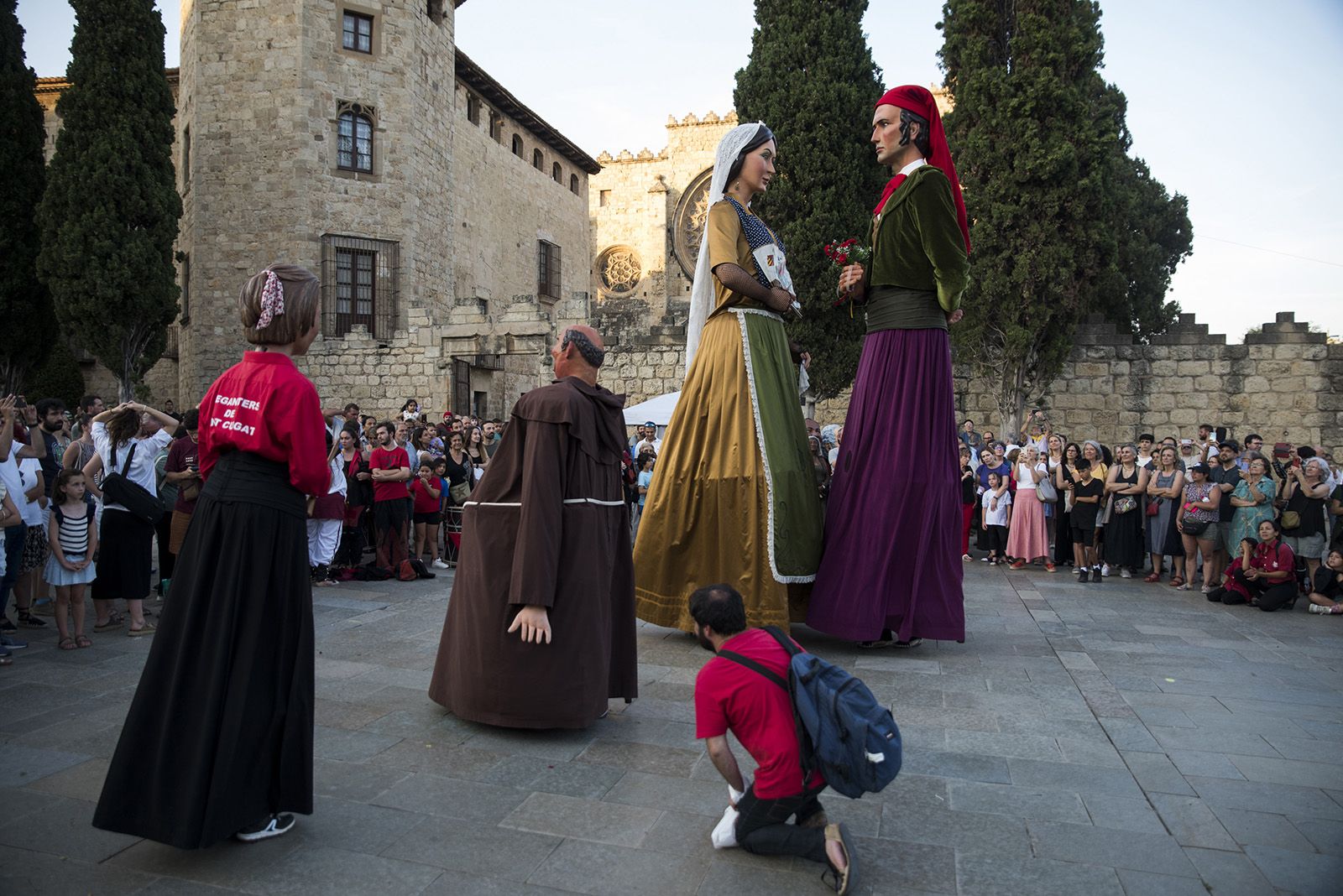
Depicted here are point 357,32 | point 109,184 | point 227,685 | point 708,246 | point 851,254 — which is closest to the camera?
point 227,685

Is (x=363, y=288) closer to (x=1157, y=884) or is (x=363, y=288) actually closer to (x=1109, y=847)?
(x=1109, y=847)

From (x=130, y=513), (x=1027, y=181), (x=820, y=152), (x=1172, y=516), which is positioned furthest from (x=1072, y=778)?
(x=820, y=152)

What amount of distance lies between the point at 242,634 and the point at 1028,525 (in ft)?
31.0

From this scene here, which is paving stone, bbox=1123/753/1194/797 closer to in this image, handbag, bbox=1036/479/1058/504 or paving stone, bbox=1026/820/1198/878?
paving stone, bbox=1026/820/1198/878

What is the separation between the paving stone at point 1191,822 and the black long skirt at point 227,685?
2.73 meters

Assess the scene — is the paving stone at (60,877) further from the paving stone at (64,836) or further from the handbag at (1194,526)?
the handbag at (1194,526)

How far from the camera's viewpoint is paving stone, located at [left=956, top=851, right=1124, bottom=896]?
8.15ft

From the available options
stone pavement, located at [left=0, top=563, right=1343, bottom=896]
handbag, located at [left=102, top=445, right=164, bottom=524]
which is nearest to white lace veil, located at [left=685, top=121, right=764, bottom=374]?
stone pavement, located at [left=0, top=563, right=1343, bottom=896]

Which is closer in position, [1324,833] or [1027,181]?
[1324,833]

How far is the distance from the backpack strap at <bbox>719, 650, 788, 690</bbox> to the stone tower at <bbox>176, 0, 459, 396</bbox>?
19760mm

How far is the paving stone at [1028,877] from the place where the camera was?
2.48 metres

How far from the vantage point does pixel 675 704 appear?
419 cm

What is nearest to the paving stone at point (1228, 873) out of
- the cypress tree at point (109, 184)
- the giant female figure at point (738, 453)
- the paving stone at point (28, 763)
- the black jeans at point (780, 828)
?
the black jeans at point (780, 828)

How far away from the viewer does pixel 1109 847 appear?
274 centimetres
